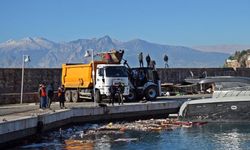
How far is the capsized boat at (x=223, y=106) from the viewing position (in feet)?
94.2

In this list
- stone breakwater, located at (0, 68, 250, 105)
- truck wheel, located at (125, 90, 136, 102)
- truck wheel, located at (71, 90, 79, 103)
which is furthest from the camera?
stone breakwater, located at (0, 68, 250, 105)

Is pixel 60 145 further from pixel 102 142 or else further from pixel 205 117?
pixel 205 117

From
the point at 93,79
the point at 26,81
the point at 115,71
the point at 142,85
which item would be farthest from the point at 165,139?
the point at 26,81

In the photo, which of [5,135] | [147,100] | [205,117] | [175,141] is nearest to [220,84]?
[205,117]

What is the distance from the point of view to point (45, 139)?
79.0 ft

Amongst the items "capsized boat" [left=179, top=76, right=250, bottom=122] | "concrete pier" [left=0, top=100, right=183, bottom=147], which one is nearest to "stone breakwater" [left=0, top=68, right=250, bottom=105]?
"concrete pier" [left=0, top=100, right=183, bottom=147]

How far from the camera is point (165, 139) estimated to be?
24.4m

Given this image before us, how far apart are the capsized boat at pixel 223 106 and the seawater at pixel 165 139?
646 mm

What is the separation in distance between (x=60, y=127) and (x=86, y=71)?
373 inches

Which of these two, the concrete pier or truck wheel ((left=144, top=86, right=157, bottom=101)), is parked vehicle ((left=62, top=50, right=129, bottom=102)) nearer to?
truck wheel ((left=144, top=86, right=157, bottom=101))

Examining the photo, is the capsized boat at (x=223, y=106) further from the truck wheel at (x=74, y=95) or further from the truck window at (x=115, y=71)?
the truck wheel at (x=74, y=95)

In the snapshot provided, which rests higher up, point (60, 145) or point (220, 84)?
point (220, 84)

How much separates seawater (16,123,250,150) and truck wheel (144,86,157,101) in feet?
26.7

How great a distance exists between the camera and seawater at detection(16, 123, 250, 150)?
22.3 m
